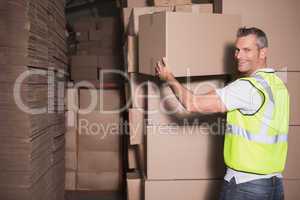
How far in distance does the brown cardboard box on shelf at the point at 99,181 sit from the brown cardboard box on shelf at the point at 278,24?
2.01 m

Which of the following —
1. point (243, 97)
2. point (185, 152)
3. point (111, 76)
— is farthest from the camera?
point (111, 76)

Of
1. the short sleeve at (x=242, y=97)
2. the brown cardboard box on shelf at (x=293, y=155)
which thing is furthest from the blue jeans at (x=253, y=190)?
the brown cardboard box on shelf at (x=293, y=155)

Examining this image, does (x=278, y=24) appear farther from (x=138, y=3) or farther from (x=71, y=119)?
(x=71, y=119)

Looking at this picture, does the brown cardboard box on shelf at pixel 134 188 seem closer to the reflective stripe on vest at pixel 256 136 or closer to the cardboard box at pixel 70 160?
the reflective stripe on vest at pixel 256 136

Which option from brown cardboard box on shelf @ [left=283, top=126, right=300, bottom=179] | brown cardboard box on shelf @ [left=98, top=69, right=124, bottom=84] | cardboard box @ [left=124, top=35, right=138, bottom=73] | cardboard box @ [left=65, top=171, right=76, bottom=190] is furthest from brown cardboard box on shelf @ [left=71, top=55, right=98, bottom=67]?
brown cardboard box on shelf @ [left=283, top=126, right=300, bottom=179]

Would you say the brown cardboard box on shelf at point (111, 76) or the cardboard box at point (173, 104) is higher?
the brown cardboard box on shelf at point (111, 76)

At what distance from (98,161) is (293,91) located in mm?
Result: 2008

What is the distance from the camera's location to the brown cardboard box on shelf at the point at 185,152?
1972 millimetres

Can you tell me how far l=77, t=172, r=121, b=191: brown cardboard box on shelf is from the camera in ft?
11.0

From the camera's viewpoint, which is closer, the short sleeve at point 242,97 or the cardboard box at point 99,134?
the short sleeve at point 242,97

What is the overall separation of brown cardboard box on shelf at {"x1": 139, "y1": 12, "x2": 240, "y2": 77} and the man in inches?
9.1

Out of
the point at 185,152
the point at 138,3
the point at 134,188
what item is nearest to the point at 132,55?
the point at 138,3

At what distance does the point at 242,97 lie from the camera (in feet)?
4.92

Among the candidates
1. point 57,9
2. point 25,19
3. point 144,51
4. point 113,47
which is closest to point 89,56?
point 113,47
